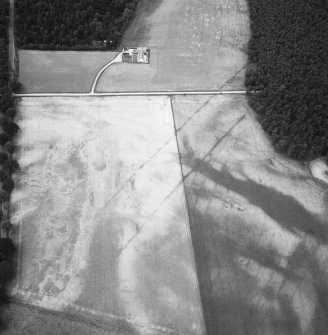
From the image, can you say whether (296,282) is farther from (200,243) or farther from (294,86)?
(294,86)

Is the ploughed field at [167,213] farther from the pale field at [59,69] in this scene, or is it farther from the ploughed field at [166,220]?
the pale field at [59,69]

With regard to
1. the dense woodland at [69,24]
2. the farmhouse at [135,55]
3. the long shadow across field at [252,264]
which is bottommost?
the long shadow across field at [252,264]

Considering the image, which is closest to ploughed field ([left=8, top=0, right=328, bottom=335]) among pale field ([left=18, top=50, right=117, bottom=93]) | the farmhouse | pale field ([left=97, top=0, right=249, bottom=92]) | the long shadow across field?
the long shadow across field

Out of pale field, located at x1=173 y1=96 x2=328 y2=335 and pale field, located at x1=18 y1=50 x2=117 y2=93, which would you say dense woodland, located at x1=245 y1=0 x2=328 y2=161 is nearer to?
pale field, located at x1=173 y1=96 x2=328 y2=335

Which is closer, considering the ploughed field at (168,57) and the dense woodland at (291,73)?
the dense woodland at (291,73)

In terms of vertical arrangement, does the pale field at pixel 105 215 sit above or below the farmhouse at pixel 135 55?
below

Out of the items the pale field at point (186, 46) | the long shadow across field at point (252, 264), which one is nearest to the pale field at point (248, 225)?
the long shadow across field at point (252, 264)
